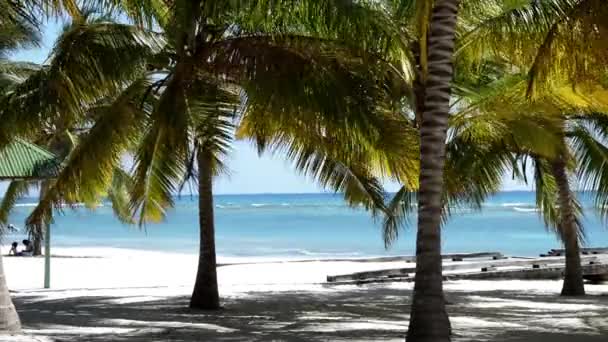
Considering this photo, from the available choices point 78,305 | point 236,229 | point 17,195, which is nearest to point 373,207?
point 78,305

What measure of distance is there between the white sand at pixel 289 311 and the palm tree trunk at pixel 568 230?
0.46m

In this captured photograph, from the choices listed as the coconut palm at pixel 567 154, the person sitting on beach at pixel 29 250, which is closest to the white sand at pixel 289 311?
the coconut palm at pixel 567 154

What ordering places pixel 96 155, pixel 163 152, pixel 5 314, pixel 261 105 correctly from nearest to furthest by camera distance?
pixel 5 314
pixel 261 105
pixel 96 155
pixel 163 152

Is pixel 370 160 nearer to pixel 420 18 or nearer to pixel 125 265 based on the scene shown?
pixel 420 18

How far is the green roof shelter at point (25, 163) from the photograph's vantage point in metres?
14.8

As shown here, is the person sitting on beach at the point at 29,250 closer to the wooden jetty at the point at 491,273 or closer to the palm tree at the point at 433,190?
the wooden jetty at the point at 491,273

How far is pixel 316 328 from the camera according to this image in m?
12.4

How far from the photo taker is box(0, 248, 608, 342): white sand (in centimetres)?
1156

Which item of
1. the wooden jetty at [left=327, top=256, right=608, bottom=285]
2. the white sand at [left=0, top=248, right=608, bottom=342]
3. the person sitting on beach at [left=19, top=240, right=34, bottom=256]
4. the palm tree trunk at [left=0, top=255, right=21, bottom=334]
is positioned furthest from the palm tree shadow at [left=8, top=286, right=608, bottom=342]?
the person sitting on beach at [left=19, top=240, right=34, bottom=256]

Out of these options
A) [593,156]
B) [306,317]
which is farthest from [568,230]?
[306,317]

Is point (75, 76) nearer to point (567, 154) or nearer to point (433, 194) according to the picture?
point (433, 194)

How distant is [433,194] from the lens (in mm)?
8789

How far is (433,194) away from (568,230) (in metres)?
9.80

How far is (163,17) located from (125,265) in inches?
772
